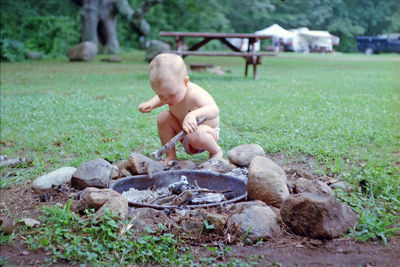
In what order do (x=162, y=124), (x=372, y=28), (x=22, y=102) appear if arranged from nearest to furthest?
(x=372, y=28) < (x=162, y=124) < (x=22, y=102)

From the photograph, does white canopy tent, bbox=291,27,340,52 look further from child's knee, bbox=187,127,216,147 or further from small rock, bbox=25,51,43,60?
small rock, bbox=25,51,43,60

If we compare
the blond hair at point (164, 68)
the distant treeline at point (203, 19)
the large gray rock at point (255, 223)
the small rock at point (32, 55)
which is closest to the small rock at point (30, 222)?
the large gray rock at point (255, 223)

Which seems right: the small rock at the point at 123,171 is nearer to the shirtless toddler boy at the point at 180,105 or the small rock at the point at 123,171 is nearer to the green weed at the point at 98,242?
the shirtless toddler boy at the point at 180,105

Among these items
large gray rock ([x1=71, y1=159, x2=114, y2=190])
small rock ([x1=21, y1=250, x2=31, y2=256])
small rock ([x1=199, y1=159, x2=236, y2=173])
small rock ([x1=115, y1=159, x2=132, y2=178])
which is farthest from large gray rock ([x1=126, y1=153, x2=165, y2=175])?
small rock ([x1=21, y1=250, x2=31, y2=256])

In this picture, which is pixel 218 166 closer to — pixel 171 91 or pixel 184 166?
pixel 184 166

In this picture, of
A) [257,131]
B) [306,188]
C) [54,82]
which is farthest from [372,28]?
[54,82]

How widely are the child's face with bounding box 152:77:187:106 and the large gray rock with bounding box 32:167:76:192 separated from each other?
93cm

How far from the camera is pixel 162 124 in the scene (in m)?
3.98

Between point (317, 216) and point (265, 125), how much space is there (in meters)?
3.13

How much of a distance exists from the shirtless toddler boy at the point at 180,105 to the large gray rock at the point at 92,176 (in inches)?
24.8

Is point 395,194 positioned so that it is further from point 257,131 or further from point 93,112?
point 93,112

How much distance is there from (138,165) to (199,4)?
1794 cm

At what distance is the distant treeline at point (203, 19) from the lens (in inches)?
108

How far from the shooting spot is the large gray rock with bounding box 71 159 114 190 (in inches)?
128
